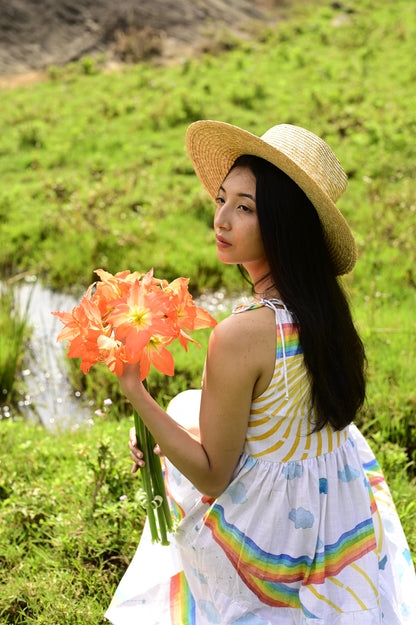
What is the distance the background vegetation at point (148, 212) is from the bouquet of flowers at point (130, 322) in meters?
1.11

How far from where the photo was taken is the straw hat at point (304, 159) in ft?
5.43

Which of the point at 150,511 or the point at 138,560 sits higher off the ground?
the point at 150,511

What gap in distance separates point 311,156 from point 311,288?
0.38 m

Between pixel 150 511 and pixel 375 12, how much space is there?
14.3m

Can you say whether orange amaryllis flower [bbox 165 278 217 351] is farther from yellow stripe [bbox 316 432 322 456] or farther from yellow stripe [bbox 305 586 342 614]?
yellow stripe [bbox 305 586 342 614]

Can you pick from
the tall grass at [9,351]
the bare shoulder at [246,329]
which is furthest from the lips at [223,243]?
the tall grass at [9,351]

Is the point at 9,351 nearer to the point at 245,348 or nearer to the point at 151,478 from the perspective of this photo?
the point at 151,478

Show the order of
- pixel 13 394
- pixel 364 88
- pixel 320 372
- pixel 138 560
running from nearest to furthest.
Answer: pixel 320 372 < pixel 138 560 < pixel 13 394 < pixel 364 88

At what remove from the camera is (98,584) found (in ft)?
7.41

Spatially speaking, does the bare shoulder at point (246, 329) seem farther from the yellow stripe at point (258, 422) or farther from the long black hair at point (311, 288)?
the yellow stripe at point (258, 422)

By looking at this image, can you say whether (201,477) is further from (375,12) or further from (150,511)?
(375,12)

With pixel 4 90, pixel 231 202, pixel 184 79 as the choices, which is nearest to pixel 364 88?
pixel 184 79

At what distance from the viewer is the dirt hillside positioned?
12.7 m

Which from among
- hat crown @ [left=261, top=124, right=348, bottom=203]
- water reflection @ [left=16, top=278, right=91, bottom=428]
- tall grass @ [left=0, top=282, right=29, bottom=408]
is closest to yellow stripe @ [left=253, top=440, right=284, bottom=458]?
hat crown @ [left=261, top=124, right=348, bottom=203]
